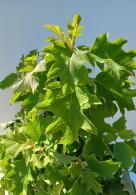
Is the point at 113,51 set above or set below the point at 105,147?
above

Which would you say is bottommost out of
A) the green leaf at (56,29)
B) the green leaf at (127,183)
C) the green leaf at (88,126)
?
the green leaf at (127,183)

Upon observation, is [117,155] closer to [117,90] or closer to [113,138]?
[113,138]

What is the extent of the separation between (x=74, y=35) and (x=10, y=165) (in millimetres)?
431

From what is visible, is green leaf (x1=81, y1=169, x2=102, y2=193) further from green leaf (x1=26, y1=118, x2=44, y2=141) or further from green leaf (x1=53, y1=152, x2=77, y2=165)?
green leaf (x1=26, y1=118, x2=44, y2=141)

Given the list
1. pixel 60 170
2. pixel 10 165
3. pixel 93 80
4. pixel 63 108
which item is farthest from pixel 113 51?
pixel 10 165

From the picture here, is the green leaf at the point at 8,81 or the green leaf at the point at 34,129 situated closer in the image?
the green leaf at the point at 34,129

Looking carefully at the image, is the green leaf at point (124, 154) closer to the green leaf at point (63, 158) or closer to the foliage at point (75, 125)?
the foliage at point (75, 125)

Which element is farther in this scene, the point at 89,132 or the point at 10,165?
the point at 10,165

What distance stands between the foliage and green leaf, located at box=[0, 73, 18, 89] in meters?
0.11

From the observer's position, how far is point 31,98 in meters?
1.19

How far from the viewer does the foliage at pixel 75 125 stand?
99 centimetres

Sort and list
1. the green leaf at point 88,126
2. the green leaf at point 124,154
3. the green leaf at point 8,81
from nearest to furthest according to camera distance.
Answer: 1. the green leaf at point 88,126
2. the green leaf at point 124,154
3. the green leaf at point 8,81

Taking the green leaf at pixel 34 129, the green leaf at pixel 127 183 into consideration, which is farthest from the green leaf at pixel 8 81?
the green leaf at pixel 127 183

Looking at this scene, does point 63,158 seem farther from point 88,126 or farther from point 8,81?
point 8,81
